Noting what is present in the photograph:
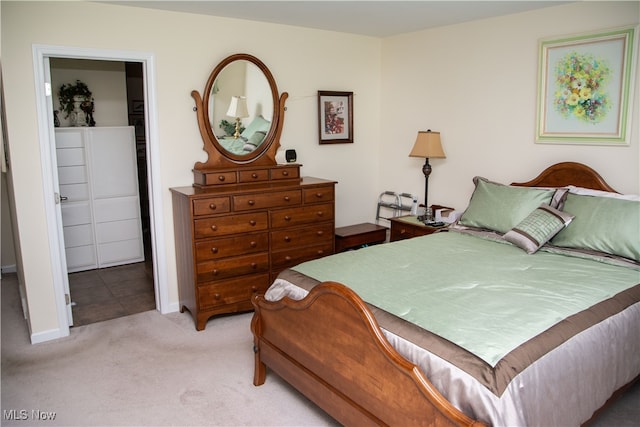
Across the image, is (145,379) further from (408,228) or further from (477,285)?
(408,228)

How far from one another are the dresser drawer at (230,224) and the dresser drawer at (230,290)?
0.38m

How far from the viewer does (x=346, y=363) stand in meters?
2.20

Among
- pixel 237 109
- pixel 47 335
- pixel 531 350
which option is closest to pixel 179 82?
pixel 237 109

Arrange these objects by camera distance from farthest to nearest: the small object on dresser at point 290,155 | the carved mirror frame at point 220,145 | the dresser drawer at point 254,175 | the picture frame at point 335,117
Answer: the picture frame at point 335,117
the small object on dresser at point 290,155
the dresser drawer at point 254,175
the carved mirror frame at point 220,145

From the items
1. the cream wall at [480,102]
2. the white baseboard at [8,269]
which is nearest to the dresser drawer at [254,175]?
the cream wall at [480,102]

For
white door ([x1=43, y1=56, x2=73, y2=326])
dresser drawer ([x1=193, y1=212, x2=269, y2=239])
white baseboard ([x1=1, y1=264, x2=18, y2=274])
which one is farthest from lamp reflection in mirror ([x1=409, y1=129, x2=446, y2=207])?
white baseboard ([x1=1, y1=264, x2=18, y2=274])

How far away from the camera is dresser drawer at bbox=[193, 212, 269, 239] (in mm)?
3543

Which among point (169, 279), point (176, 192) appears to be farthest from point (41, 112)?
point (169, 279)

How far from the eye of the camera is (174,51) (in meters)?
3.72

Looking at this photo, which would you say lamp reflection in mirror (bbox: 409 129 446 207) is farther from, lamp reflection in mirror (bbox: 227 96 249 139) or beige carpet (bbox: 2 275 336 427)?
beige carpet (bbox: 2 275 336 427)

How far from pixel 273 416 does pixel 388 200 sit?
9.55 ft

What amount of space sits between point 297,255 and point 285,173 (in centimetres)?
71

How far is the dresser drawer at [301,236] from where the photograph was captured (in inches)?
155

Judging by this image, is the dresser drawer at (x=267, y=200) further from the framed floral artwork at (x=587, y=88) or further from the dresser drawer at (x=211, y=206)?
the framed floral artwork at (x=587, y=88)
